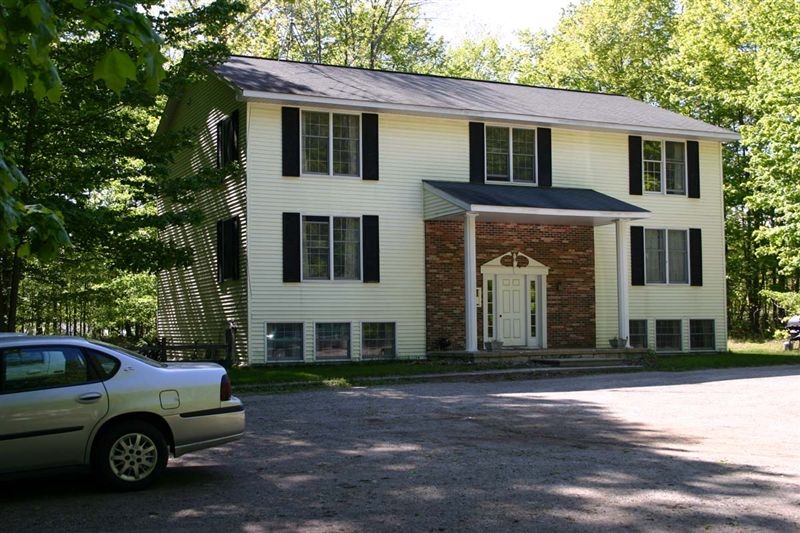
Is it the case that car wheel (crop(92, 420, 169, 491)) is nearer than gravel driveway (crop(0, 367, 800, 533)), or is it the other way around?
gravel driveway (crop(0, 367, 800, 533))

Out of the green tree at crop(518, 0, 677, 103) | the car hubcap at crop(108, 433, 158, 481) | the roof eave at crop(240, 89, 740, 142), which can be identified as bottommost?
the car hubcap at crop(108, 433, 158, 481)

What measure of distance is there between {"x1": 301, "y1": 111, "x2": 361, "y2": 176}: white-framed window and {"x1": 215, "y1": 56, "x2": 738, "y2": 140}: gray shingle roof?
0.64 m

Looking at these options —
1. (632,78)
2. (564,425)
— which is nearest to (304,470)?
(564,425)

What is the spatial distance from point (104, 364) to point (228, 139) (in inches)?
621

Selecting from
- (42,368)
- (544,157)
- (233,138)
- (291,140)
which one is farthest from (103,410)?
(544,157)

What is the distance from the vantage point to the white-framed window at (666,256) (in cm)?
2631

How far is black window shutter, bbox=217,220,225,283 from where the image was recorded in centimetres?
2364

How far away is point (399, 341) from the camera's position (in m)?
23.3

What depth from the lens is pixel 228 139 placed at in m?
23.3

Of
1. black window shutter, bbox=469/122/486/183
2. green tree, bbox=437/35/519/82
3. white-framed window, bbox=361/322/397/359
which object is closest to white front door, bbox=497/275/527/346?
black window shutter, bbox=469/122/486/183

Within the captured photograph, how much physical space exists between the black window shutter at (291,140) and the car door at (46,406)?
1454 centimetres

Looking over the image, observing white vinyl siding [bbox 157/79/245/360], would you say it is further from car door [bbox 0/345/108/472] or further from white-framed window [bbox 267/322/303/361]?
car door [bbox 0/345/108/472]

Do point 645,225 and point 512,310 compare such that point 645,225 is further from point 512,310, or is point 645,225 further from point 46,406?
point 46,406

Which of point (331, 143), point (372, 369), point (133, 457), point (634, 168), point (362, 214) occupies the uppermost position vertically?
point (331, 143)
